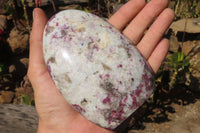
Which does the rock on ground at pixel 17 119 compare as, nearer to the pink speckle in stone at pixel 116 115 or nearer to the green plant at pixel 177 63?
the pink speckle in stone at pixel 116 115

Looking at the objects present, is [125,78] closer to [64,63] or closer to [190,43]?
[64,63]

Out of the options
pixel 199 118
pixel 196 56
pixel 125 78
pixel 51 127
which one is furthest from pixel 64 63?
pixel 196 56

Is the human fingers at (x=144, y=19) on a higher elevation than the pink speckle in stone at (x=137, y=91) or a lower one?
higher

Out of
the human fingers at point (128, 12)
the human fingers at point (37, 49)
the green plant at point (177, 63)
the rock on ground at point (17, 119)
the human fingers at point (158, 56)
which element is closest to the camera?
the human fingers at point (37, 49)

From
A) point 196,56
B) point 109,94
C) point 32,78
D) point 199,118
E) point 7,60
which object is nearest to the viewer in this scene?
point 109,94

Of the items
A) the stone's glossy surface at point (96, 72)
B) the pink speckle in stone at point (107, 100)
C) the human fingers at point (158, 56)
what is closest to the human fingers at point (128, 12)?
the human fingers at point (158, 56)

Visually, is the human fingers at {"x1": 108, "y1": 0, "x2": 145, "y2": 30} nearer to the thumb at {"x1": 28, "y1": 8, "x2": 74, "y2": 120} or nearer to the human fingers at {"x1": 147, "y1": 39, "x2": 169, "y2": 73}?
the human fingers at {"x1": 147, "y1": 39, "x2": 169, "y2": 73}

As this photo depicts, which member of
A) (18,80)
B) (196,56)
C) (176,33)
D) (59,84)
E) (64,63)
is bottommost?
(18,80)

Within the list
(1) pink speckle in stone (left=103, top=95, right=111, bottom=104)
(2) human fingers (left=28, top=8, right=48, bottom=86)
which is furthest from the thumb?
(1) pink speckle in stone (left=103, top=95, right=111, bottom=104)
